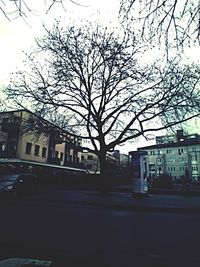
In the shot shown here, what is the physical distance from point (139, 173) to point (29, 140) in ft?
90.1

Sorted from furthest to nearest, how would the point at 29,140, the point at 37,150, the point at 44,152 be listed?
the point at 44,152, the point at 37,150, the point at 29,140

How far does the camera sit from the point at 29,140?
40.8 metres

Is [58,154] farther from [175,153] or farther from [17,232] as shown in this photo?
[175,153]

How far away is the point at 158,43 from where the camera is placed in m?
5.17

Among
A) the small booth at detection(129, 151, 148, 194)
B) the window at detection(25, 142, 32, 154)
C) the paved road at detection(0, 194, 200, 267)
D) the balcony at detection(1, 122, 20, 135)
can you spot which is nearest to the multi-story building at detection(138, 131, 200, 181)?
the window at detection(25, 142, 32, 154)

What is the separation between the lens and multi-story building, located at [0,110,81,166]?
77.4 ft

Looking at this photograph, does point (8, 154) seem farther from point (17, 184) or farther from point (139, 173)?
point (139, 173)

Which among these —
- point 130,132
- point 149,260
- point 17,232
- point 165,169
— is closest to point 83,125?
point 130,132

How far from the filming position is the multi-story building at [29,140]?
23.6 meters

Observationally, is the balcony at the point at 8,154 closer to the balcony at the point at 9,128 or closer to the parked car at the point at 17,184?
the balcony at the point at 9,128

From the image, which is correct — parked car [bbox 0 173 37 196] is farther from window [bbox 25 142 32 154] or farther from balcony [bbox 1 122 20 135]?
window [bbox 25 142 32 154]

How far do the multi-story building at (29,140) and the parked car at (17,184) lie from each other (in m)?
4.94

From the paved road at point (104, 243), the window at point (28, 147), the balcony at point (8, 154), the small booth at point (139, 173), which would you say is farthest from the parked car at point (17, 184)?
the window at point (28, 147)

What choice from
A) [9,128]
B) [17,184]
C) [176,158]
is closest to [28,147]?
[9,128]
